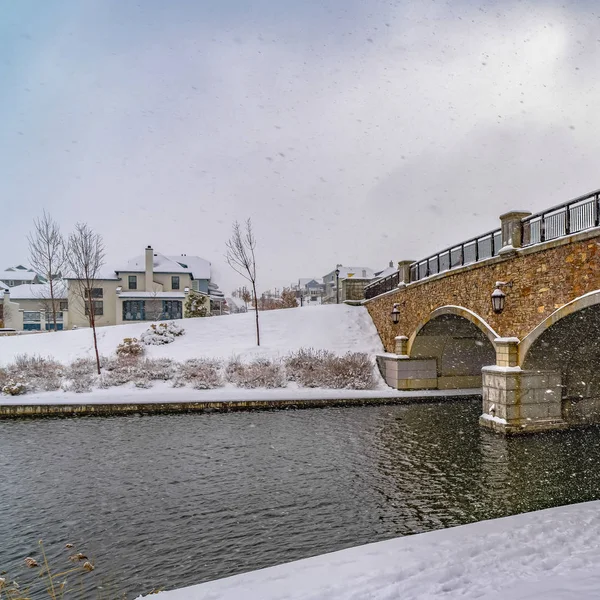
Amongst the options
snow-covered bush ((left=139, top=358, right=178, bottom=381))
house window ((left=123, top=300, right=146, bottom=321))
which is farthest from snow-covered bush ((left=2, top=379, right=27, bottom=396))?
house window ((left=123, top=300, right=146, bottom=321))

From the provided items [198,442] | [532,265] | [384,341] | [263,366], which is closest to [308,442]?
[198,442]

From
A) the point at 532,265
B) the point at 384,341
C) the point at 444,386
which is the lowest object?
the point at 444,386

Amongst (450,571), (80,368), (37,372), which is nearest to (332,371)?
(80,368)

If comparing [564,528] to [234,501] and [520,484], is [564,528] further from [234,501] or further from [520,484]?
Result: [234,501]

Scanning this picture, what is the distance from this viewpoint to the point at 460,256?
17797 mm

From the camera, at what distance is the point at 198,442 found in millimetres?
13219

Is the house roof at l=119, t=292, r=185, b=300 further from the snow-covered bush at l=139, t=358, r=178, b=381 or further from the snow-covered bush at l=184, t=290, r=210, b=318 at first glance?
the snow-covered bush at l=139, t=358, r=178, b=381

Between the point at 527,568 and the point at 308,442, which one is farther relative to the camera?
the point at 308,442

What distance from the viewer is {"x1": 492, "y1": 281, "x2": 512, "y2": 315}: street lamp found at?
14.0 m

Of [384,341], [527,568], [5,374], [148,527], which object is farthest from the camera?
[384,341]

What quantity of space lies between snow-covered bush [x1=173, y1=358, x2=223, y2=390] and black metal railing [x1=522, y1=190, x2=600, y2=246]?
14638 mm

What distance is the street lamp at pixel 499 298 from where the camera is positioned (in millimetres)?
14031

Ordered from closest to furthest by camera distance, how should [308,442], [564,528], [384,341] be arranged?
[564,528] < [308,442] < [384,341]

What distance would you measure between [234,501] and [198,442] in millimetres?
4750
